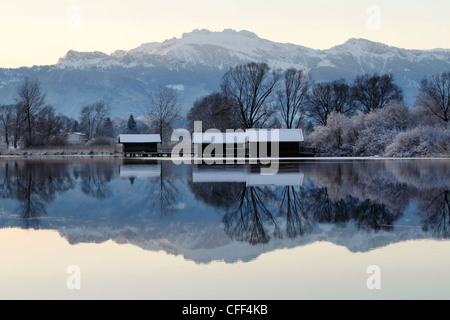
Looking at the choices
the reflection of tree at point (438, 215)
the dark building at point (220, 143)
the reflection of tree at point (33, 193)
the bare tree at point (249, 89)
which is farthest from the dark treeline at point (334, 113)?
the reflection of tree at point (33, 193)

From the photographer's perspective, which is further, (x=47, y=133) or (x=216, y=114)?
(x=216, y=114)

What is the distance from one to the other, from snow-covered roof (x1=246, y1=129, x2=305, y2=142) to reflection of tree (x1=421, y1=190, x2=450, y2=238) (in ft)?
147

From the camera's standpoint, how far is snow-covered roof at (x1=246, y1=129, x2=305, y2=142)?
204 feet

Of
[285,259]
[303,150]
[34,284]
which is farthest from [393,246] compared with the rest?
[303,150]

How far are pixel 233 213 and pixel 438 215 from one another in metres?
5.34

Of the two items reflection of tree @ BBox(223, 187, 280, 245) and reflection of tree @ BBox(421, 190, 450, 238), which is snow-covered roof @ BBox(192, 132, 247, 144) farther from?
reflection of tree @ BBox(421, 190, 450, 238)

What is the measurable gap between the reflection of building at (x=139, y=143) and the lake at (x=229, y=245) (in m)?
54.5

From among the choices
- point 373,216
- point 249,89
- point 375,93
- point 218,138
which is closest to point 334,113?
point 249,89

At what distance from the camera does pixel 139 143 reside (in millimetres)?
75062

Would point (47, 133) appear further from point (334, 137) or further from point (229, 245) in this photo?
point (229, 245)

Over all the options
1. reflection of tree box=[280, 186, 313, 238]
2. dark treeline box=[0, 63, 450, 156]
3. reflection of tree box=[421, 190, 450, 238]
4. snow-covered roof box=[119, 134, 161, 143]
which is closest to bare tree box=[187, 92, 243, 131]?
dark treeline box=[0, 63, 450, 156]

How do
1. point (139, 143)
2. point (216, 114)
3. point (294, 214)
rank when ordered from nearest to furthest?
point (294, 214) < point (139, 143) < point (216, 114)

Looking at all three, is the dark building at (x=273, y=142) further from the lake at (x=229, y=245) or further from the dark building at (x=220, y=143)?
the lake at (x=229, y=245)
